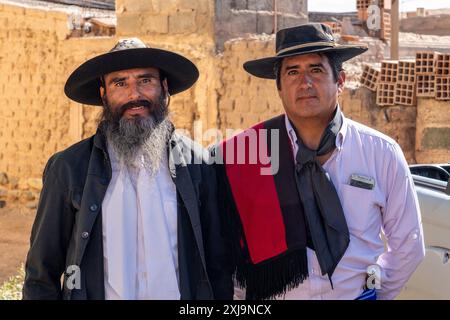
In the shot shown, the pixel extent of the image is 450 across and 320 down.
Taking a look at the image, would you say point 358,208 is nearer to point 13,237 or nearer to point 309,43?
point 309,43

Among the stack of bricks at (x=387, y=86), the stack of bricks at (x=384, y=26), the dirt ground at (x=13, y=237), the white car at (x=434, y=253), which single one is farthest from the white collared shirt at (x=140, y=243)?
the stack of bricks at (x=384, y=26)

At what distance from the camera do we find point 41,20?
28.9 ft

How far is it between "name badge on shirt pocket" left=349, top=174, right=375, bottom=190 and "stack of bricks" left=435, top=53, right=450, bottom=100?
444 centimetres

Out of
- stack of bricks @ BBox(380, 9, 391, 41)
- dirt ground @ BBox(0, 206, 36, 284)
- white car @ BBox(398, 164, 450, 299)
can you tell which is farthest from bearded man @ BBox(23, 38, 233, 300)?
stack of bricks @ BBox(380, 9, 391, 41)

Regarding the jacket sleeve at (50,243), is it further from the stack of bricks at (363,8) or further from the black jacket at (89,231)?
the stack of bricks at (363,8)

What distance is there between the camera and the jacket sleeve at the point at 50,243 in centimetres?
270

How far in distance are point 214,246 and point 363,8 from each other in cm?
1359

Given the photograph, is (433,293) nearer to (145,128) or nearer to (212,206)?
(212,206)

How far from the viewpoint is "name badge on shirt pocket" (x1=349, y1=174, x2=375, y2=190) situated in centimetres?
289

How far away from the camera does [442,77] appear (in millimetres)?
7023

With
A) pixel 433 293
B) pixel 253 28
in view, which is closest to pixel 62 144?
pixel 253 28

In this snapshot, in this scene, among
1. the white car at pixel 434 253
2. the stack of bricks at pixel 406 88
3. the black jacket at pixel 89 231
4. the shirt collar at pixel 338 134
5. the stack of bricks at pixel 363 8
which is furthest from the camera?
the stack of bricks at pixel 363 8

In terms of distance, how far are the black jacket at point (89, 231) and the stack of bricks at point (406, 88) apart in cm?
474
